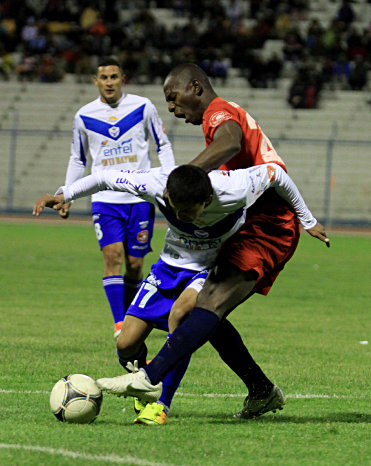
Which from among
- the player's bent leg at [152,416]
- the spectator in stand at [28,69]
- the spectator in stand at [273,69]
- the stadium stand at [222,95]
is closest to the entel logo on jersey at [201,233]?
the player's bent leg at [152,416]

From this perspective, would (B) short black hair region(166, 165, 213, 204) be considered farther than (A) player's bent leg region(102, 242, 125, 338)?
No

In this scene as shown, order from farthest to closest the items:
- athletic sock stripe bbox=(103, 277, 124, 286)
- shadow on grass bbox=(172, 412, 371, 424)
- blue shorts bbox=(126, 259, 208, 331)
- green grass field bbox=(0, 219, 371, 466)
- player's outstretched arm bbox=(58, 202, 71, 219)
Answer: athletic sock stripe bbox=(103, 277, 124, 286)
player's outstretched arm bbox=(58, 202, 71, 219)
blue shorts bbox=(126, 259, 208, 331)
shadow on grass bbox=(172, 412, 371, 424)
green grass field bbox=(0, 219, 371, 466)

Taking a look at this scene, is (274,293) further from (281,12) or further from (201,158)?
(281,12)

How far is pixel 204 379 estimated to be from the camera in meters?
7.10

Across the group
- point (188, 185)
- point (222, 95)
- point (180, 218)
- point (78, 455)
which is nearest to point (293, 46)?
point (222, 95)

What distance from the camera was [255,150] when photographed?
227 inches

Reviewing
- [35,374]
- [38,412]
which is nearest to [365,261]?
[35,374]

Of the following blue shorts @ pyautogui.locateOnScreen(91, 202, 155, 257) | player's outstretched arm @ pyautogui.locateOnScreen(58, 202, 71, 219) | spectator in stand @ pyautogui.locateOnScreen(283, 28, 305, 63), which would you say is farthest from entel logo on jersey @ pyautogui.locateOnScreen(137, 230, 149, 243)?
spectator in stand @ pyautogui.locateOnScreen(283, 28, 305, 63)

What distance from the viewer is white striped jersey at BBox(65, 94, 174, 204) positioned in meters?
9.24

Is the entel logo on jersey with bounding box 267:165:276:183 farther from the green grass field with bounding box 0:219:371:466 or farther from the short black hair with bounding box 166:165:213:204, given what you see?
the green grass field with bounding box 0:219:371:466

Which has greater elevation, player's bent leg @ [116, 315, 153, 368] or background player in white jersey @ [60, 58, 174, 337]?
player's bent leg @ [116, 315, 153, 368]

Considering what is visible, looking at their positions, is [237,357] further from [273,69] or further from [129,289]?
[273,69]

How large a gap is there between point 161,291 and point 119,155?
145 inches

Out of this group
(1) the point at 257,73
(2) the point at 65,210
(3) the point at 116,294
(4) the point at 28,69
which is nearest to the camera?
(2) the point at 65,210
